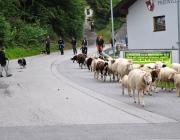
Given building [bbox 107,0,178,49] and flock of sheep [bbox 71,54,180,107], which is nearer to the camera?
flock of sheep [bbox 71,54,180,107]

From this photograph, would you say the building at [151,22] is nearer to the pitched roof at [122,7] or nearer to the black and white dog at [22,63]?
the pitched roof at [122,7]

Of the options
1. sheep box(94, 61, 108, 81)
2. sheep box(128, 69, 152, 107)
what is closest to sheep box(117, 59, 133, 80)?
sheep box(94, 61, 108, 81)

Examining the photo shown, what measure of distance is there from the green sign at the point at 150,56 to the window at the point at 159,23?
7.29 metres

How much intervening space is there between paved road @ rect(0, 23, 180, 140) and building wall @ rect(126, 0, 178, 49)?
938 cm

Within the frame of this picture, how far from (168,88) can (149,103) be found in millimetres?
3680

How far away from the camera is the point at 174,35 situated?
91.0 feet

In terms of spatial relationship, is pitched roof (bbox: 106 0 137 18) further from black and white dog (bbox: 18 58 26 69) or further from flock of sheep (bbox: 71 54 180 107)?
black and white dog (bbox: 18 58 26 69)

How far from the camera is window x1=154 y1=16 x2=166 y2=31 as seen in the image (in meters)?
29.0

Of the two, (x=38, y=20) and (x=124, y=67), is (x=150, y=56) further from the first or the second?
(x=38, y=20)

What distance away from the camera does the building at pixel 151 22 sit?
2795 cm

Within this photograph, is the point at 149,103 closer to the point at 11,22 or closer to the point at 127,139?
the point at 127,139

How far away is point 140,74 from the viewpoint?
13852 millimetres

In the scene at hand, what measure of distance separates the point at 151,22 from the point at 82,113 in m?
18.7

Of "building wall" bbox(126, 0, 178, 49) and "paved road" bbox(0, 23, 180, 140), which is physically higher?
"building wall" bbox(126, 0, 178, 49)
